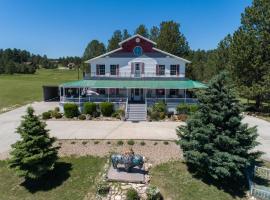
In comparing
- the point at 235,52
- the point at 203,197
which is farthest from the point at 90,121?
the point at 235,52

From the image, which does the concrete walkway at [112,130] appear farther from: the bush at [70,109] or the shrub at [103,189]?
the shrub at [103,189]

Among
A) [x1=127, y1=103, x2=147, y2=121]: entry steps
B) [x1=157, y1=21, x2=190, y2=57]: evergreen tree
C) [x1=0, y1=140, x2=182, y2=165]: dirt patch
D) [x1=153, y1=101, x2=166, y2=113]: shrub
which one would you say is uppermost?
[x1=157, y1=21, x2=190, y2=57]: evergreen tree

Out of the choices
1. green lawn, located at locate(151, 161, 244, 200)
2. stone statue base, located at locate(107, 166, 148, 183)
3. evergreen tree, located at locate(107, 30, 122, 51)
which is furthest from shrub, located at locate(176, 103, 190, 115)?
evergreen tree, located at locate(107, 30, 122, 51)

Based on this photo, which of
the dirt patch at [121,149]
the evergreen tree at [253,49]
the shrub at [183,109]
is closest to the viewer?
the dirt patch at [121,149]

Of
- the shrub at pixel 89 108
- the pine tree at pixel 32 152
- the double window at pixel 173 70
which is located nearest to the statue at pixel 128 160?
the pine tree at pixel 32 152

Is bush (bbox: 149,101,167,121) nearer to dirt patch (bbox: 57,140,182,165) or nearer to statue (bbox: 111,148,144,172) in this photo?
dirt patch (bbox: 57,140,182,165)

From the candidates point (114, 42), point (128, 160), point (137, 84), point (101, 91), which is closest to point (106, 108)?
point (137, 84)
